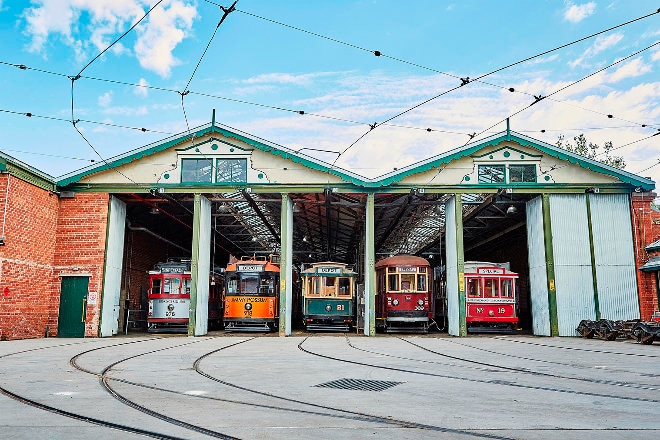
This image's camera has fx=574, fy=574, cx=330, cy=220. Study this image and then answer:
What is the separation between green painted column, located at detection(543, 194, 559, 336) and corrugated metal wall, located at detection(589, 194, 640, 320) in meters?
1.63

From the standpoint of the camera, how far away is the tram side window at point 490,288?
22.7 m

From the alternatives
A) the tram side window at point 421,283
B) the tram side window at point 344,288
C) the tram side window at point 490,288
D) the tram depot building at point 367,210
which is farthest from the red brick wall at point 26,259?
the tram side window at point 490,288

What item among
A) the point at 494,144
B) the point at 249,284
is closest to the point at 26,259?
the point at 249,284

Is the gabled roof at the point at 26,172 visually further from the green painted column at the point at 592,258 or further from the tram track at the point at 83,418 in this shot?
the green painted column at the point at 592,258

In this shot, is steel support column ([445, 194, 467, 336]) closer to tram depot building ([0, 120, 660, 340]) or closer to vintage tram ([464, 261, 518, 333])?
tram depot building ([0, 120, 660, 340])

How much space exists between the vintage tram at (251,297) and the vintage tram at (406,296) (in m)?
4.67

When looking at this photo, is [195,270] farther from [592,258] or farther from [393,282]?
[592,258]

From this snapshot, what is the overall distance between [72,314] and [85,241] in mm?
2653

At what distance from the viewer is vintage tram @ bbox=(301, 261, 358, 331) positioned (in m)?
24.2

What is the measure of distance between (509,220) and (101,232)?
62.2 ft

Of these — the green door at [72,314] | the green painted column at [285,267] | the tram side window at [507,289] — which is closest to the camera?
the green door at [72,314]

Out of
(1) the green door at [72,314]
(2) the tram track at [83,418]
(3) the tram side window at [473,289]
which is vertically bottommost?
(2) the tram track at [83,418]

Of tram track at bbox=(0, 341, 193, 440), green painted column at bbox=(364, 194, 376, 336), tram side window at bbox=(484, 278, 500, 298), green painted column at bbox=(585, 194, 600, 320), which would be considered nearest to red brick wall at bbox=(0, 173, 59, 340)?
green painted column at bbox=(364, 194, 376, 336)

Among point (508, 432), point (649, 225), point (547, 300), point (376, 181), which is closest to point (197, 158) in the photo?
point (376, 181)
